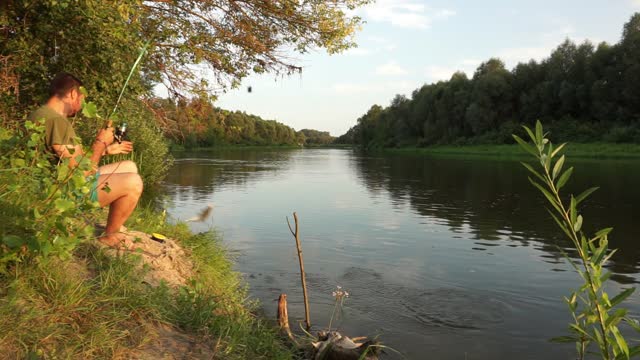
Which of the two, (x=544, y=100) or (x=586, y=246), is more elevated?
(x=544, y=100)

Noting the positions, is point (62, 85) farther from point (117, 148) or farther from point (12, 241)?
point (12, 241)

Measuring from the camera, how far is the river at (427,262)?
727 centimetres

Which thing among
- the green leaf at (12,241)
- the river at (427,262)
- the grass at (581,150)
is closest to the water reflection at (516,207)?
the river at (427,262)

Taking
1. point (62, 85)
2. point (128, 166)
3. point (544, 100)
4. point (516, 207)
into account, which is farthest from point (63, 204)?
point (544, 100)

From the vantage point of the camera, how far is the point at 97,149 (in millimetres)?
4668

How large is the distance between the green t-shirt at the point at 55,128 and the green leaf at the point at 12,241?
1.15 metres

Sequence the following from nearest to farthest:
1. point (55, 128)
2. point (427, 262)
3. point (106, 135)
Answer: point (55, 128)
point (106, 135)
point (427, 262)

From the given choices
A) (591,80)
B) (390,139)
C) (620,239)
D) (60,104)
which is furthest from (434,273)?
(390,139)

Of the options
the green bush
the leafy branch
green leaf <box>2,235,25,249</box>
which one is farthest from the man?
the leafy branch

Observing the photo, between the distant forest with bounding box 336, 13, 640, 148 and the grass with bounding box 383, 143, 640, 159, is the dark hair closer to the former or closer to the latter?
the grass with bounding box 383, 143, 640, 159

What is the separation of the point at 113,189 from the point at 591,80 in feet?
243

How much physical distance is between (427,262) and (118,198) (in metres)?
7.61

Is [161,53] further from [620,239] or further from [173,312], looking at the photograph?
[620,239]

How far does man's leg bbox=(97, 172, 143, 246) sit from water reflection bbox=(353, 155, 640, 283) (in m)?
9.15
